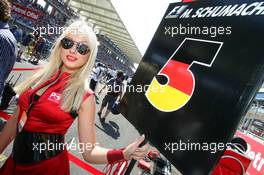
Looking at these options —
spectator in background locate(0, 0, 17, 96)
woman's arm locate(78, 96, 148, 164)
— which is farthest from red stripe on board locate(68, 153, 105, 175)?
woman's arm locate(78, 96, 148, 164)

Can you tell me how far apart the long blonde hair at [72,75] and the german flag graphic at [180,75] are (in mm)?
601

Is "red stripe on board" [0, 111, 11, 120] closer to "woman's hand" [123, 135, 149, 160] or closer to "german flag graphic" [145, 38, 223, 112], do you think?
"woman's hand" [123, 135, 149, 160]

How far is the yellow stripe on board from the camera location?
50.5 inches

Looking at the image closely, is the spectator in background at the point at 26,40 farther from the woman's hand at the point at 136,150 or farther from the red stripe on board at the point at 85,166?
the woman's hand at the point at 136,150

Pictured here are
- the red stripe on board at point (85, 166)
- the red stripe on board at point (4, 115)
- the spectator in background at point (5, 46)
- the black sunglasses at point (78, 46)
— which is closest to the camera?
the black sunglasses at point (78, 46)

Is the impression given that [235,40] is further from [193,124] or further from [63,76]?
[63,76]

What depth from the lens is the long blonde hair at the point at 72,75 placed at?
1913mm

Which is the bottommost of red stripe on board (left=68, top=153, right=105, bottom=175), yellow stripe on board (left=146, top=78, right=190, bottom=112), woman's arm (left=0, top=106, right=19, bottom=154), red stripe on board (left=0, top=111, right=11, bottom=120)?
red stripe on board (left=68, top=153, right=105, bottom=175)

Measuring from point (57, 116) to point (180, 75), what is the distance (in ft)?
3.19

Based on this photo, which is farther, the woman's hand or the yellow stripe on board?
the woman's hand

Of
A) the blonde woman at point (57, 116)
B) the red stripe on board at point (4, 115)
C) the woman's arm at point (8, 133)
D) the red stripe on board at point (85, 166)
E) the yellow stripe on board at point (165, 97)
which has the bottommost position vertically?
the red stripe on board at point (85, 166)

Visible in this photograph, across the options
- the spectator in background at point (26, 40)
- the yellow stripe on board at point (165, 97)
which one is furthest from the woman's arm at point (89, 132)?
the spectator in background at point (26, 40)

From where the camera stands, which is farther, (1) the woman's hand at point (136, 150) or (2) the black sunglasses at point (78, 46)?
(2) the black sunglasses at point (78, 46)

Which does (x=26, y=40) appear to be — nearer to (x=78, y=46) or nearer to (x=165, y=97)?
(x=78, y=46)
